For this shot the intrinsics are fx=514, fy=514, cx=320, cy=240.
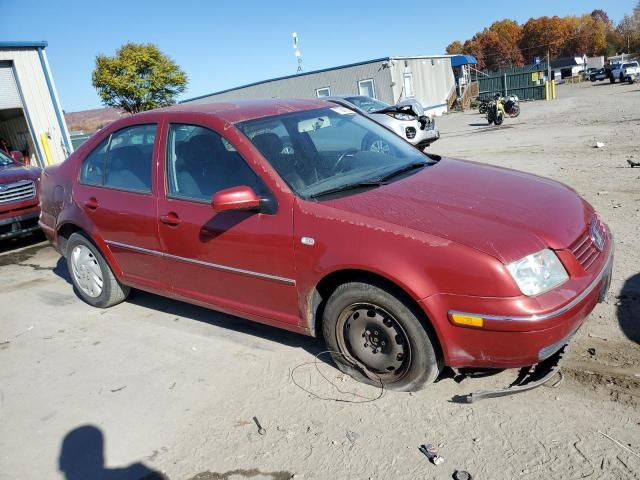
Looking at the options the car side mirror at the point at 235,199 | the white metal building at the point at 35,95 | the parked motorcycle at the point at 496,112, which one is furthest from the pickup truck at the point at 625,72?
the car side mirror at the point at 235,199

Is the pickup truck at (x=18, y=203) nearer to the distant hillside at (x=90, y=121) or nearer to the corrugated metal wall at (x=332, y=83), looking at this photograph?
the distant hillside at (x=90, y=121)

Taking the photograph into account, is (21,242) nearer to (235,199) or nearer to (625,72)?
(235,199)

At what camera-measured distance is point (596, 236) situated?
10.1ft

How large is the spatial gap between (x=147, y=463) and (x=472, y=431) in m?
1.74

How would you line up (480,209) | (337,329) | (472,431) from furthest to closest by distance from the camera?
(337,329) < (480,209) < (472,431)

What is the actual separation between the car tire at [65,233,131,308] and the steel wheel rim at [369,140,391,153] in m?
2.63

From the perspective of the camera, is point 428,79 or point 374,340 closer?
point 374,340

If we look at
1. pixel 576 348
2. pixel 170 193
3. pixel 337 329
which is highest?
pixel 170 193

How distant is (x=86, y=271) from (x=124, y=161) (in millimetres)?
1298

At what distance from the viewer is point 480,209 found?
2.93 meters

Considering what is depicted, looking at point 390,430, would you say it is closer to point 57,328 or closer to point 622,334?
point 622,334

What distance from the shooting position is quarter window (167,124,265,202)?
3.42 meters

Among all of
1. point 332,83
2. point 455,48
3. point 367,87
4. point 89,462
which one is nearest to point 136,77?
point 332,83

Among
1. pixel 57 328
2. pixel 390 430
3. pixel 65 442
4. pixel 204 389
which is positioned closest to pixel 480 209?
pixel 390 430
